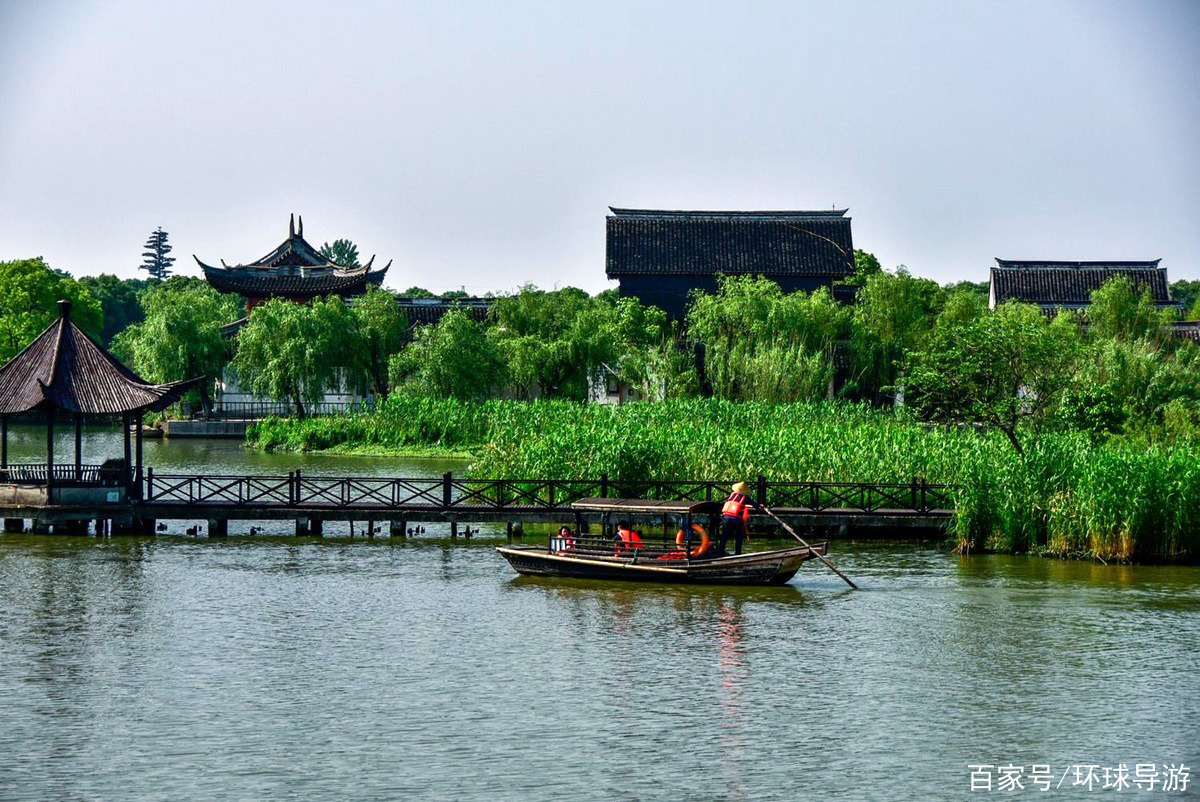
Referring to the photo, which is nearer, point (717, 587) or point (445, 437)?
point (717, 587)

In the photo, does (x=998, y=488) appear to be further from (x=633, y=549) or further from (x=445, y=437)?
(x=445, y=437)

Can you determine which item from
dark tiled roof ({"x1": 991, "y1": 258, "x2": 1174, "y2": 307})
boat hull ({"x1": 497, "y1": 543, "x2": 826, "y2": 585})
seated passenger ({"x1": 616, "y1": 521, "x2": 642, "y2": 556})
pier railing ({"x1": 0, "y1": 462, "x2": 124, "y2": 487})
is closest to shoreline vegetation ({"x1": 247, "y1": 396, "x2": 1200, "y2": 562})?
boat hull ({"x1": 497, "y1": 543, "x2": 826, "y2": 585})

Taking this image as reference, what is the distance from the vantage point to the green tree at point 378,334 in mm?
68144

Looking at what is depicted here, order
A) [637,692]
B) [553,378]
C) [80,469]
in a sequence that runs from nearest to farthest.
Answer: [637,692] < [80,469] < [553,378]

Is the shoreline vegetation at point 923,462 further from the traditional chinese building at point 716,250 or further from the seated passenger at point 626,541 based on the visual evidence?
the traditional chinese building at point 716,250

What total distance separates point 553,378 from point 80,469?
31.0 meters

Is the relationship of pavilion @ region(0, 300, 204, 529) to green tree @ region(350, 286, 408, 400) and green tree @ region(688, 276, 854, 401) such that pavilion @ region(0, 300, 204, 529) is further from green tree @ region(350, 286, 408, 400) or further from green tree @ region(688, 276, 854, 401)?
green tree @ region(350, 286, 408, 400)

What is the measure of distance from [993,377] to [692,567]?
51.7 feet

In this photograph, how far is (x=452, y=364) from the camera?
2419 inches

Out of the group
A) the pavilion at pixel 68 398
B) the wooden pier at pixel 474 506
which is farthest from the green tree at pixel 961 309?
the pavilion at pixel 68 398

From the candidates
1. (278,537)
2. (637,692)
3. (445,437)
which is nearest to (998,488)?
(637,692)

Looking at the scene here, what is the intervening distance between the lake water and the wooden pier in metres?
2.56

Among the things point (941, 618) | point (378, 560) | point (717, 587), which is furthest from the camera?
point (378, 560)

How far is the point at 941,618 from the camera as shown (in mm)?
24766
